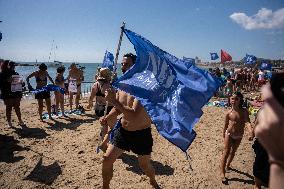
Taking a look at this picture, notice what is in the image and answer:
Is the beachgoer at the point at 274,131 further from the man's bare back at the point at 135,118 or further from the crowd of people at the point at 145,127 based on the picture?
the man's bare back at the point at 135,118

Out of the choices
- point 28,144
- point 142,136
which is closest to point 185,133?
point 142,136

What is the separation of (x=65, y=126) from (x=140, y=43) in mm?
6213

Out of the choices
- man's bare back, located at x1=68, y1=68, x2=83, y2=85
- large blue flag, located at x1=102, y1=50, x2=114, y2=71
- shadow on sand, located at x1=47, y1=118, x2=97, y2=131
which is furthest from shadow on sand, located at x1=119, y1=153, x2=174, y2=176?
man's bare back, located at x1=68, y1=68, x2=83, y2=85

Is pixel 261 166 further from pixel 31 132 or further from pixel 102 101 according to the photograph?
pixel 31 132

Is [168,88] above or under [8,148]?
above

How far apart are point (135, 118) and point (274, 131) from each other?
3.26 metres

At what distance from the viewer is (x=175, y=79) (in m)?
4.47

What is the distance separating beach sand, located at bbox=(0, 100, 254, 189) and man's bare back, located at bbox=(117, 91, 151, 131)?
1.54 metres

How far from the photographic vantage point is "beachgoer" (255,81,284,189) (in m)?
1.36

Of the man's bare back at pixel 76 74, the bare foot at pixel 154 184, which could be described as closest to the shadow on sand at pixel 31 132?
the man's bare back at pixel 76 74

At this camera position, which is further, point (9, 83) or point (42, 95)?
point (42, 95)

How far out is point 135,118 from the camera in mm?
4547

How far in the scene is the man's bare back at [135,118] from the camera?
4.52 m

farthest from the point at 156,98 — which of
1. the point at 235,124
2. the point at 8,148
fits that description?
the point at 8,148
